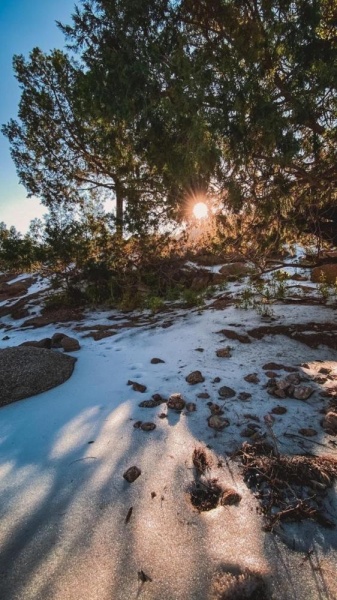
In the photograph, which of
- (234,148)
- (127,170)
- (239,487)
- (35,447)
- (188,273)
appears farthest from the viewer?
(188,273)

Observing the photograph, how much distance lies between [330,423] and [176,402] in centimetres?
118

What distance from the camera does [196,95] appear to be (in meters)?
2.55

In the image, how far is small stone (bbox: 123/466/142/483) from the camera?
5.85 ft

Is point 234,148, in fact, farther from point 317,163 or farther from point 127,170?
point 127,170

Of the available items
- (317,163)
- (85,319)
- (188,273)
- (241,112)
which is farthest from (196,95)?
(188,273)

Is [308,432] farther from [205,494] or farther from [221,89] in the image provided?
[221,89]

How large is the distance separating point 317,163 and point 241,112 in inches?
49.7

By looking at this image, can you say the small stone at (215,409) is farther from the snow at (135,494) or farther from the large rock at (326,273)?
the large rock at (326,273)

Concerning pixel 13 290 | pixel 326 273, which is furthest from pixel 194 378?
pixel 13 290

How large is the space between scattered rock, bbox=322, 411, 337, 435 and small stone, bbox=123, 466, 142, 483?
53.4 inches

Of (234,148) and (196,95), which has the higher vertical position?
(196,95)

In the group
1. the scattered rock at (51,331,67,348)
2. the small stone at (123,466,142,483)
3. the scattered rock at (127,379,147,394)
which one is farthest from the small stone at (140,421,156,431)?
the scattered rock at (51,331,67,348)

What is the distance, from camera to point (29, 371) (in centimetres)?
316

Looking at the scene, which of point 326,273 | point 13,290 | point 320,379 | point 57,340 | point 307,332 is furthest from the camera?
point 13,290
